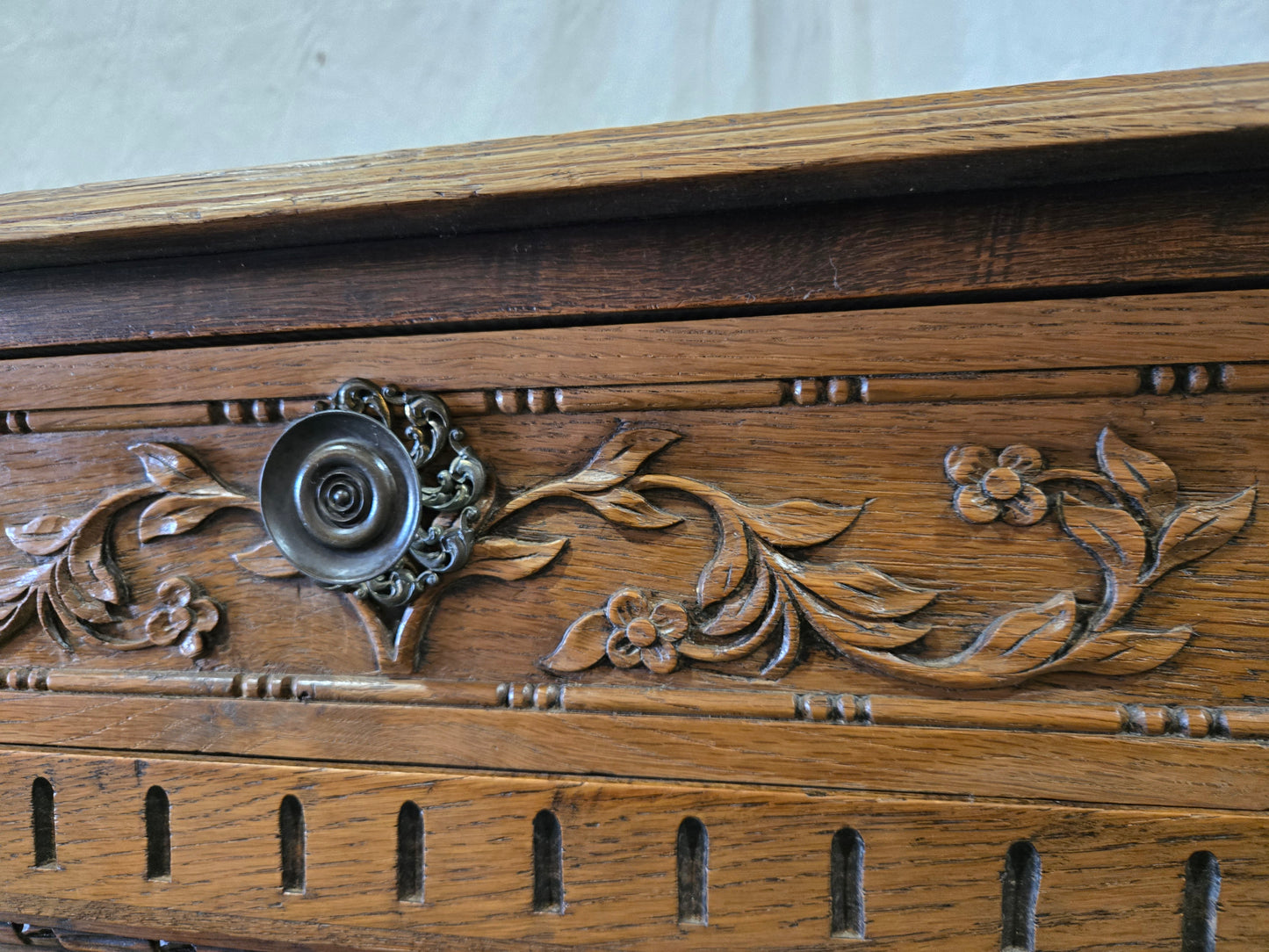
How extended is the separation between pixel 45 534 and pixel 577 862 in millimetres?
366

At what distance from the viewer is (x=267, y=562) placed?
43 centimetres

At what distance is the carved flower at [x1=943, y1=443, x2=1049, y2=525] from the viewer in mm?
357

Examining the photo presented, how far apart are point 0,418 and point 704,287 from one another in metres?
0.42

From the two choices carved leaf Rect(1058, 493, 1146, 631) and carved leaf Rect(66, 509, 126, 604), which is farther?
carved leaf Rect(66, 509, 126, 604)

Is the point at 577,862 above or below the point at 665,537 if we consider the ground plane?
below

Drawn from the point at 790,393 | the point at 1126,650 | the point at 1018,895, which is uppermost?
the point at 790,393

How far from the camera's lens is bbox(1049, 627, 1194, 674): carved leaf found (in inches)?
13.8

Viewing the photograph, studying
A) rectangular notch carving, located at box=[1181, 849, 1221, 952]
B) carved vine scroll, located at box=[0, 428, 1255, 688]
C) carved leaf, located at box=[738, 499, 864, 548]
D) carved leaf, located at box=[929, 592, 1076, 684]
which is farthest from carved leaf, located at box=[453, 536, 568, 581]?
rectangular notch carving, located at box=[1181, 849, 1221, 952]

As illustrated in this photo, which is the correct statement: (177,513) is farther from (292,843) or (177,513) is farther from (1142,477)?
(1142,477)

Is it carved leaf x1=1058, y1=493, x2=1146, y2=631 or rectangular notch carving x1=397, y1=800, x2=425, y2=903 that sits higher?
carved leaf x1=1058, y1=493, x2=1146, y2=631

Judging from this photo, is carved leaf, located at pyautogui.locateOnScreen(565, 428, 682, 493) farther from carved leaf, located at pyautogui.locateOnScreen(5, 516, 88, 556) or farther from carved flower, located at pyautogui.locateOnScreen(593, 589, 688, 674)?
carved leaf, located at pyautogui.locateOnScreen(5, 516, 88, 556)

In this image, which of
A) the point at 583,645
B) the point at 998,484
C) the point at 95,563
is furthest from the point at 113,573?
the point at 998,484

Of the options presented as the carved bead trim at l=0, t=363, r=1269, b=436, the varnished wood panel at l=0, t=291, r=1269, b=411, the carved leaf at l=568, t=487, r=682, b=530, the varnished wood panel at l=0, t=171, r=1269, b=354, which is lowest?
the carved leaf at l=568, t=487, r=682, b=530

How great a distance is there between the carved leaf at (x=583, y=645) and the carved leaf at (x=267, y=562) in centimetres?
16
